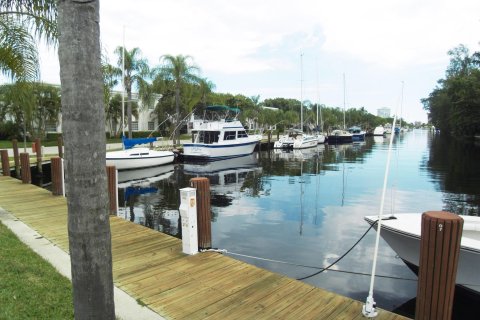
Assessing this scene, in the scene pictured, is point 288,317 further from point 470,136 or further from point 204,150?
point 470,136

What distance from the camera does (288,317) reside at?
4281 millimetres

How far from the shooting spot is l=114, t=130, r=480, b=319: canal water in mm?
7770

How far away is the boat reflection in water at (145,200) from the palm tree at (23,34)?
5.41 metres

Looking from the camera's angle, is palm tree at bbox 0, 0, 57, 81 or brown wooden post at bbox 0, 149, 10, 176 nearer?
palm tree at bbox 0, 0, 57, 81

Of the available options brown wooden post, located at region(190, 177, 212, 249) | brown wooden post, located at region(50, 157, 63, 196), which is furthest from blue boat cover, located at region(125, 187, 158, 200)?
brown wooden post, located at region(190, 177, 212, 249)

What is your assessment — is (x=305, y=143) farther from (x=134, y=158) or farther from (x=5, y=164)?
(x=5, y=164)

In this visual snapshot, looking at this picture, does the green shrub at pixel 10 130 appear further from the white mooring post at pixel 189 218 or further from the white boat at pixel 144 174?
the white mooring post at pixel 189 218

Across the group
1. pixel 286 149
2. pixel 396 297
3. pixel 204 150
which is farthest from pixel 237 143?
pixel 396 297

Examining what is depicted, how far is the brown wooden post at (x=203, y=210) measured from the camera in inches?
259

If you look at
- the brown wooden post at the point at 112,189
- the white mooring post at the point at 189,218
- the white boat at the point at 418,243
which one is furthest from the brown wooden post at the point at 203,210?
the brown wooden post at the point at 112,189

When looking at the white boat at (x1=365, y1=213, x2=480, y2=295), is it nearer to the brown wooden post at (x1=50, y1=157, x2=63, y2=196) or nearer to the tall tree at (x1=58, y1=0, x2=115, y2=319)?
the tall tree at (x1=58, y1=0, x2=115, y2=319)

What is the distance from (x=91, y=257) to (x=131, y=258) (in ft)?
13.2

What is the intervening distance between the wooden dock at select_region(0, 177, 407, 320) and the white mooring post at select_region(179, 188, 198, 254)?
0.64 feet

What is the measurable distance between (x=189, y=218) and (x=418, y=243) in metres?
3.94
